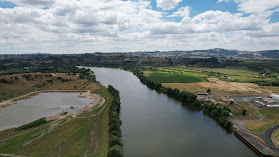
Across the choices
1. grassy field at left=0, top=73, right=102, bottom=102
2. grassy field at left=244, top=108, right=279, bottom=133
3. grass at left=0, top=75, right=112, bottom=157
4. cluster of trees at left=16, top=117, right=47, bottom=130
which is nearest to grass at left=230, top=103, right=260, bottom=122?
grassy field at left=244, top=108, right=279, bottom=133

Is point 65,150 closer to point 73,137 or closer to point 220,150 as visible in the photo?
point 73,137

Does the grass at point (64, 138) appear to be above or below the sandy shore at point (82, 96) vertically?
below

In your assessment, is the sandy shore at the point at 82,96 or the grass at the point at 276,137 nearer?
the grass at the point at 276,137

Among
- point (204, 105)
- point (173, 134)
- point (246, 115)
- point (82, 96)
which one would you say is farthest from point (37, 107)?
point (246, 115)

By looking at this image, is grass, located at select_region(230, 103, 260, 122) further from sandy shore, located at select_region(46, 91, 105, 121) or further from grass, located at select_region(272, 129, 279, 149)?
sandy shore, located at select_region(46, 91, 105, 121)

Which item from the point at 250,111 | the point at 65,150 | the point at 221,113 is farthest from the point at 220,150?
the point at 65,150

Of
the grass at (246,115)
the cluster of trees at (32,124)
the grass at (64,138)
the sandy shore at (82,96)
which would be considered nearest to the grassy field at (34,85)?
the sandy shore at (82,96)

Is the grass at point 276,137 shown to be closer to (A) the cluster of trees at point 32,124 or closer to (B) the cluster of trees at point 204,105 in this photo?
(B) the cluster of trees at point 204,105
